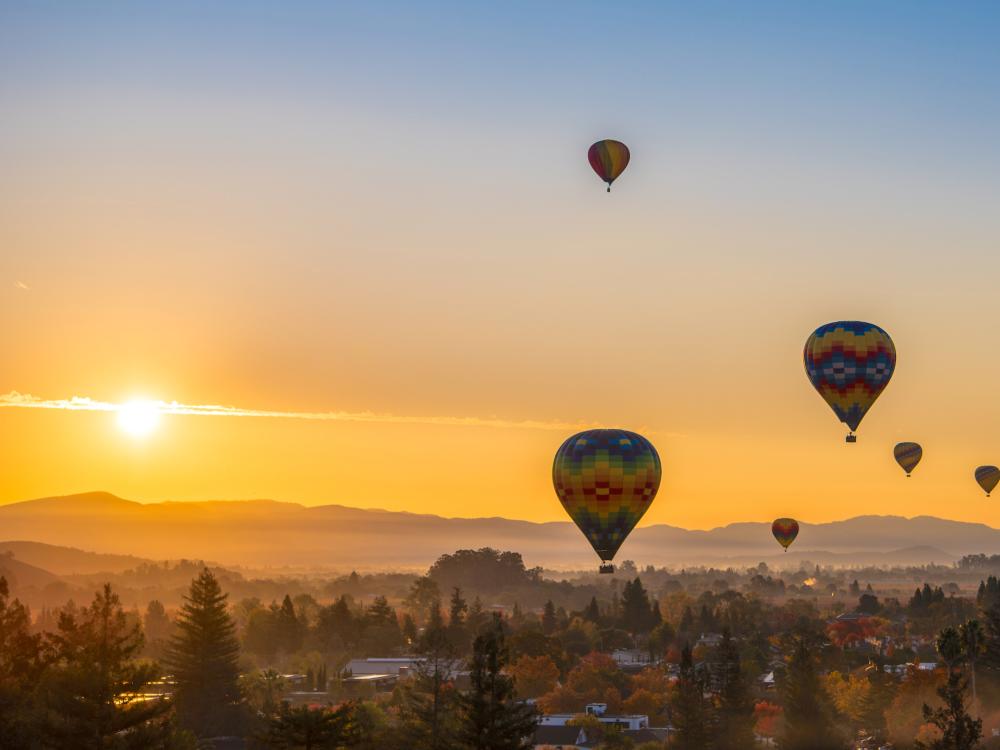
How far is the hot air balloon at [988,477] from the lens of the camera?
162m

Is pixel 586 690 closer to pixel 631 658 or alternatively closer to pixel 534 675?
pixel 534 675

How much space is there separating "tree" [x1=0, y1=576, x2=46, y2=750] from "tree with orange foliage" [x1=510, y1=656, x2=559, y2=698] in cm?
5545

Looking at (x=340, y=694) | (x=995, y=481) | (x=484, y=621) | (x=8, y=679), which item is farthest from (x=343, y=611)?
(x=8, y=679)

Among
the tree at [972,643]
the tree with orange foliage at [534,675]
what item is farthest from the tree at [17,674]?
the tree with orange foliage at [534,675]

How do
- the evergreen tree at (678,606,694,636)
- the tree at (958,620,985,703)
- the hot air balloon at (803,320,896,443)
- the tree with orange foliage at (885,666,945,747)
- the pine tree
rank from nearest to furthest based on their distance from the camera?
the tree at (958,620,985,703) < the hot air balloon at (803,320,896,443) < the pine tree < the tree with orange foliage at (885,666,945,747) < the evergreen tree at (678,606,694,636)

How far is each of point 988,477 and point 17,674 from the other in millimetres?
116061

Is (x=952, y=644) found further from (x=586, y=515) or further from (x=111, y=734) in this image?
(x=111, y=734)

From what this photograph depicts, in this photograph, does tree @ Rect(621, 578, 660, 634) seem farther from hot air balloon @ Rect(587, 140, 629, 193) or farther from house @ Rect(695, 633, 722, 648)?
hot air balloon @ Rect(587, 140, 629, 193)

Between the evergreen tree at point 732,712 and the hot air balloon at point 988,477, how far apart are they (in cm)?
6800

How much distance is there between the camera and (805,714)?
99875mm

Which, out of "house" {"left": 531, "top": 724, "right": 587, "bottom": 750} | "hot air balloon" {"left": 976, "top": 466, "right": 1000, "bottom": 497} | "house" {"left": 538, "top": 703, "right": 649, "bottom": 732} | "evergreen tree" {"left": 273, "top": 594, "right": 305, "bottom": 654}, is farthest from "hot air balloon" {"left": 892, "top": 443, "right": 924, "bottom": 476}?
"evergreen tree" {"left": 273, "top": 594, "right": 305, "bottom": 654}

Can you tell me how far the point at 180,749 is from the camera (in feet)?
226

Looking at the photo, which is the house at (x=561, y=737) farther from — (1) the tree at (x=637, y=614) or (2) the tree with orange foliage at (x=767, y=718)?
(1) the tree at (x=637, y=614)

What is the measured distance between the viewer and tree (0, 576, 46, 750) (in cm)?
6297
